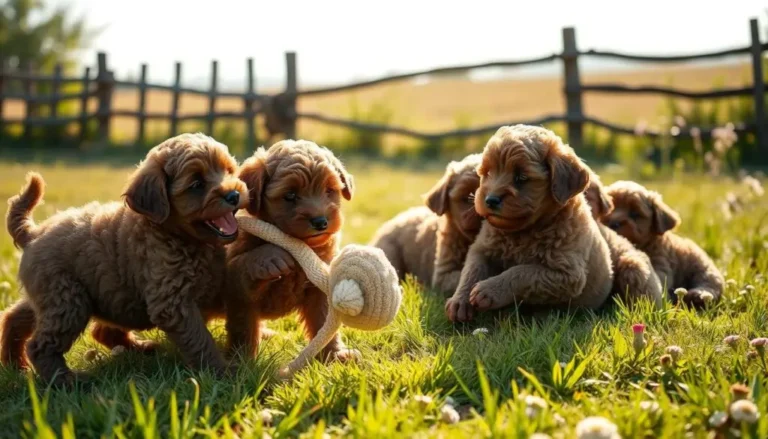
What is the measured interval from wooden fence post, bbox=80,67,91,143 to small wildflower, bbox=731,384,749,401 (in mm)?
20923

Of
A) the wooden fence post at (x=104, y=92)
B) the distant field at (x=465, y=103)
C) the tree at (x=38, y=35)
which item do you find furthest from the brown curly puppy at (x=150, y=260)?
the tree at (x=38, y=35)

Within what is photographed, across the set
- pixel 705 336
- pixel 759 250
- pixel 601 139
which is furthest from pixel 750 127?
pixel 705 336

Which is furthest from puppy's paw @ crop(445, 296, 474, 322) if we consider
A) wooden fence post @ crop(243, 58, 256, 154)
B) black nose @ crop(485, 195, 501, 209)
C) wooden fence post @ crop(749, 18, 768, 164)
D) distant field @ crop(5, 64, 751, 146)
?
wooden fence post @ crop(243, 58, 256, 154)

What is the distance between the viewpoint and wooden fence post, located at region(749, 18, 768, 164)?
13648mm

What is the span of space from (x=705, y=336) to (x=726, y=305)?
900mm

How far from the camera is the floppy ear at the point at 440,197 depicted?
534 centimetres

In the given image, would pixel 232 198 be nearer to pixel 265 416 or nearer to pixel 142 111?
pixel 265 416

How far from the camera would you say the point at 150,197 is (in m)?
3.94

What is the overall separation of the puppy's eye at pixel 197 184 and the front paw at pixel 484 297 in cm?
170

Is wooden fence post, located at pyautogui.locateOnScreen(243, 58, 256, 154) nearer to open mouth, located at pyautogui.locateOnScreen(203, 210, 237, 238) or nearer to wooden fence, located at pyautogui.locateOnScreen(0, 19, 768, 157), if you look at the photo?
wooden fence, located at pyautogui.locateOnScreen(0, 19, 768, 157)

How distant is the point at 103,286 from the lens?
417 cm

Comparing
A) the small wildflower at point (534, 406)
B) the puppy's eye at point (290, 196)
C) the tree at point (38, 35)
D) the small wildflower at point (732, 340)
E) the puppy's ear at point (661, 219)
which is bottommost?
the small wildflower at point (534, 406)

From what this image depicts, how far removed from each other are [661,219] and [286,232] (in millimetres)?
2960

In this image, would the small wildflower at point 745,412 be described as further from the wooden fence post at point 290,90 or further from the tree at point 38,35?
the tree at point 38,35
